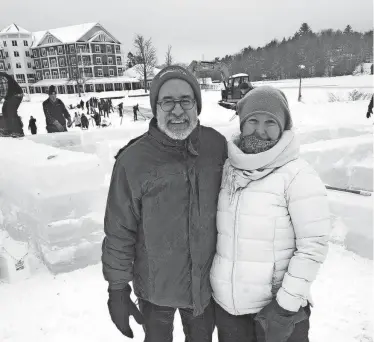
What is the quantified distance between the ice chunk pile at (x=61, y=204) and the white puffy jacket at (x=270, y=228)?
233 centimetres

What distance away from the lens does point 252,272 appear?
5.20ft

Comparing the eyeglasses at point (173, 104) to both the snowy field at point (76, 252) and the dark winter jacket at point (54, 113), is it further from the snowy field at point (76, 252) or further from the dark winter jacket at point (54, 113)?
the dark winter jacket at point (54, 113)

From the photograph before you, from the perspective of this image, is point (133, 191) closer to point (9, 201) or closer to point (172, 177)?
point (172, 177)

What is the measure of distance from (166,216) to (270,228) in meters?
0.53

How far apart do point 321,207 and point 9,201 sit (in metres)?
4.00

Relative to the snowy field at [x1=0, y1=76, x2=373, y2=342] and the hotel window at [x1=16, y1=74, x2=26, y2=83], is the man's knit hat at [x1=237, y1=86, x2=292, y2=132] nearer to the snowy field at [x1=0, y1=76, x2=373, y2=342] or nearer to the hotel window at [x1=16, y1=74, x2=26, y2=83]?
the snowy field at [x1=0, y1=76, x2=373, y2=342]

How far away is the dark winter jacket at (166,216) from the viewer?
5.50 ft

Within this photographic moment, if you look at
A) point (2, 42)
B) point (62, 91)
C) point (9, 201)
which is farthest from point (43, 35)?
Result: point (9, 201)

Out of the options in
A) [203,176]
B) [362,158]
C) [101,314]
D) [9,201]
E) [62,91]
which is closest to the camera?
[203,176]

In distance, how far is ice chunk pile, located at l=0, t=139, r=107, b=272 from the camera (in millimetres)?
3428

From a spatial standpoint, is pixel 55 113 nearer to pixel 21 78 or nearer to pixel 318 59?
pixel 318 59

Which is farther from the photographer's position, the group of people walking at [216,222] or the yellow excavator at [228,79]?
the yellow excavator at [228,79]

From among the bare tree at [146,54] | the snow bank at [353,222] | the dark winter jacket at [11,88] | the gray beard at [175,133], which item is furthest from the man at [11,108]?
the bare tree at [146,54]

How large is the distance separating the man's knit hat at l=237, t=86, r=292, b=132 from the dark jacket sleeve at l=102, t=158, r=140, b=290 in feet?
2.39
